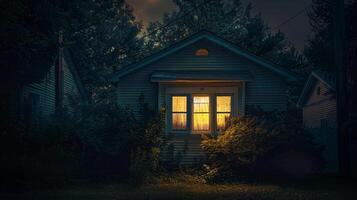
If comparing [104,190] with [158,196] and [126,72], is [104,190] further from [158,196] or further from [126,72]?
[126,72]

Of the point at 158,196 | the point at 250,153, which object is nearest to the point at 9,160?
the point at 158,196

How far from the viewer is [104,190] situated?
1340 centimetres

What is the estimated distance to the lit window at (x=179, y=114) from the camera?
1900 cm

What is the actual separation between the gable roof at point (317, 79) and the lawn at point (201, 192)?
14.9 m

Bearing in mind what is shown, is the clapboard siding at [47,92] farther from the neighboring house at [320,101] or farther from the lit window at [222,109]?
the neighboring house at [320,101]

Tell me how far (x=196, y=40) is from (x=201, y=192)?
26.7ft

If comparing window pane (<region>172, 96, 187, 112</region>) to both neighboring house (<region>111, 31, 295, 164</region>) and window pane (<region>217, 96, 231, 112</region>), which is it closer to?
neighboring house (<region>111, 31, 295, 164</region>)

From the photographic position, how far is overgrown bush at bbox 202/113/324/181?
1590 cm

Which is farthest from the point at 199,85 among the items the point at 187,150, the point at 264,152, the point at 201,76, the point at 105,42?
the point at 105,42

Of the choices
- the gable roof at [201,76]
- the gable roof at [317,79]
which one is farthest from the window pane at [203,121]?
the gable roof at [317,79]

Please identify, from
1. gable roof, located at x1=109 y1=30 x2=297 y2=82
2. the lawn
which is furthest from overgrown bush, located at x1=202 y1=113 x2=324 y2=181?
gable roof, located at x1=109 y1=30 x2=297 y2=82

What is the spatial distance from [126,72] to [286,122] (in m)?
7.21

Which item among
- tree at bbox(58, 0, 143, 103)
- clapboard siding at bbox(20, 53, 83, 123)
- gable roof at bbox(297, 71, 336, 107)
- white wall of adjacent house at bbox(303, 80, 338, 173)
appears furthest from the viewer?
tree at bbox(58, 0, 143, 103)

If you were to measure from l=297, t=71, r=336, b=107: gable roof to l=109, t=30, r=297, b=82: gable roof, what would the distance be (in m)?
10.7
